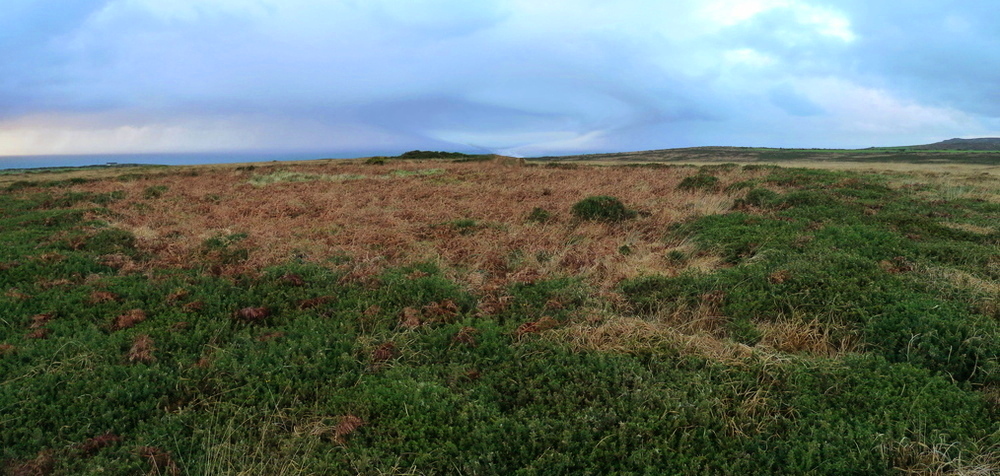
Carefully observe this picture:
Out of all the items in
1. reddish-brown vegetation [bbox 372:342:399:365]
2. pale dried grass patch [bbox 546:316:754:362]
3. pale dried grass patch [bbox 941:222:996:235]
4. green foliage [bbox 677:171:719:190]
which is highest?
green foliage [bbox 677:171:719:190]

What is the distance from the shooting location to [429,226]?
14.3 meters

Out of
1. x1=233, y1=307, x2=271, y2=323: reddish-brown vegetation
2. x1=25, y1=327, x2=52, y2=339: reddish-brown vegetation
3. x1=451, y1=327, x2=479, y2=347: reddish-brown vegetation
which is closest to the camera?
x1=451, y1=327, x2=479, y2=347: reddish-brown vegetation

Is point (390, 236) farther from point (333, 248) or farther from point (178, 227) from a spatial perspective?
point (178, 227)

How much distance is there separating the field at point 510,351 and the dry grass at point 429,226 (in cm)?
15

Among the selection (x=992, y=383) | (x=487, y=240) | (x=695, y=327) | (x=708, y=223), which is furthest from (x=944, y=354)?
(x=487, y=240)

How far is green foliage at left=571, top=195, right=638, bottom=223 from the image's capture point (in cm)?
1500

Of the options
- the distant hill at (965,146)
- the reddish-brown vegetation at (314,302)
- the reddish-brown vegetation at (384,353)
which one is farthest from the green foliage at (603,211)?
the distant hill at (965,146)

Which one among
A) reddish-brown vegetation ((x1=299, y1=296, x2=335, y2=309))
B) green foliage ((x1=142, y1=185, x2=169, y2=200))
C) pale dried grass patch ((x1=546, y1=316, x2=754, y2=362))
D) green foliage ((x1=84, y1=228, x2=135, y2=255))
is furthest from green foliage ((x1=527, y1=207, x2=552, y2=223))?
green foliage ((x1=142, y1=185, x2=169, y2=200))

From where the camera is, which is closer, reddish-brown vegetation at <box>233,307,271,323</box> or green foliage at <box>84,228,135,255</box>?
reddish-brown vegetation at <box>233,307,271,323</box>

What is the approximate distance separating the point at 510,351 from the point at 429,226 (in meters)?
8.55

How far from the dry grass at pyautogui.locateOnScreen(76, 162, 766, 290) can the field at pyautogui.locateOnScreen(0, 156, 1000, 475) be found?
15 centimetres

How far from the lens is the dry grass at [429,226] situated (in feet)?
33.8

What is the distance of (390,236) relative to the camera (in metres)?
12.9

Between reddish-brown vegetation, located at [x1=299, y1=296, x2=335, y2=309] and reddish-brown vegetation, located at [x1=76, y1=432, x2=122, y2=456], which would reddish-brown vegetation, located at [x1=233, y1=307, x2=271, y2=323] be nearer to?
reddish-brown vegetation, located at [x1=299, y1=296, x2=335, y2=309]
